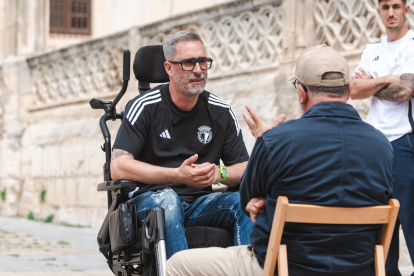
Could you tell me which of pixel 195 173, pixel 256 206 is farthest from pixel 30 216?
pixel 256 206

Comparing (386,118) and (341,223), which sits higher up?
(386,118)

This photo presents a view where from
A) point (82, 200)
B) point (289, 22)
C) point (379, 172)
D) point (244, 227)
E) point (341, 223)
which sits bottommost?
point (82, 200)

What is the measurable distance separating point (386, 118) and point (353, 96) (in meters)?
0.31

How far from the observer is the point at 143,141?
138 inches

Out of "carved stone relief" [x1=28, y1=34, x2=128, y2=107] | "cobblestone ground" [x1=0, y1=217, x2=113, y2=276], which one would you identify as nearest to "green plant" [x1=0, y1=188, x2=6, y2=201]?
"cobblestone ground" [x1=0, y1=217, x2=113, y2=276]

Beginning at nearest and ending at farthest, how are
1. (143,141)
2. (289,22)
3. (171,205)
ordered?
(171,205) < (143,141) < (289,22)

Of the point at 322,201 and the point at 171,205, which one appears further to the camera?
the point at 171,205

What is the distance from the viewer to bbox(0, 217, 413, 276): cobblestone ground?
17.2 ft

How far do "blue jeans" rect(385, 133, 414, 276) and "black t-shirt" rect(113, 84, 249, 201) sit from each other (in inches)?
40.1

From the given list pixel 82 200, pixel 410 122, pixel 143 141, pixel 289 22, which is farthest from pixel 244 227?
pixel 82 200

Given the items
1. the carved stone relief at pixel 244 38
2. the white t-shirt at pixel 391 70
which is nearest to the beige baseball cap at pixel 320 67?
the white t-shirt at pixel 391 70

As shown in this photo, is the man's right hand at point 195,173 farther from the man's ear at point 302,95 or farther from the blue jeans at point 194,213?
the man's ear at point 302,95

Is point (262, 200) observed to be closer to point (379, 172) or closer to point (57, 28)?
point (379, 172)

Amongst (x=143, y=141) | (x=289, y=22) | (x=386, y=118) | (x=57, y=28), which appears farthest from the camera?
(x=57, y=28)
